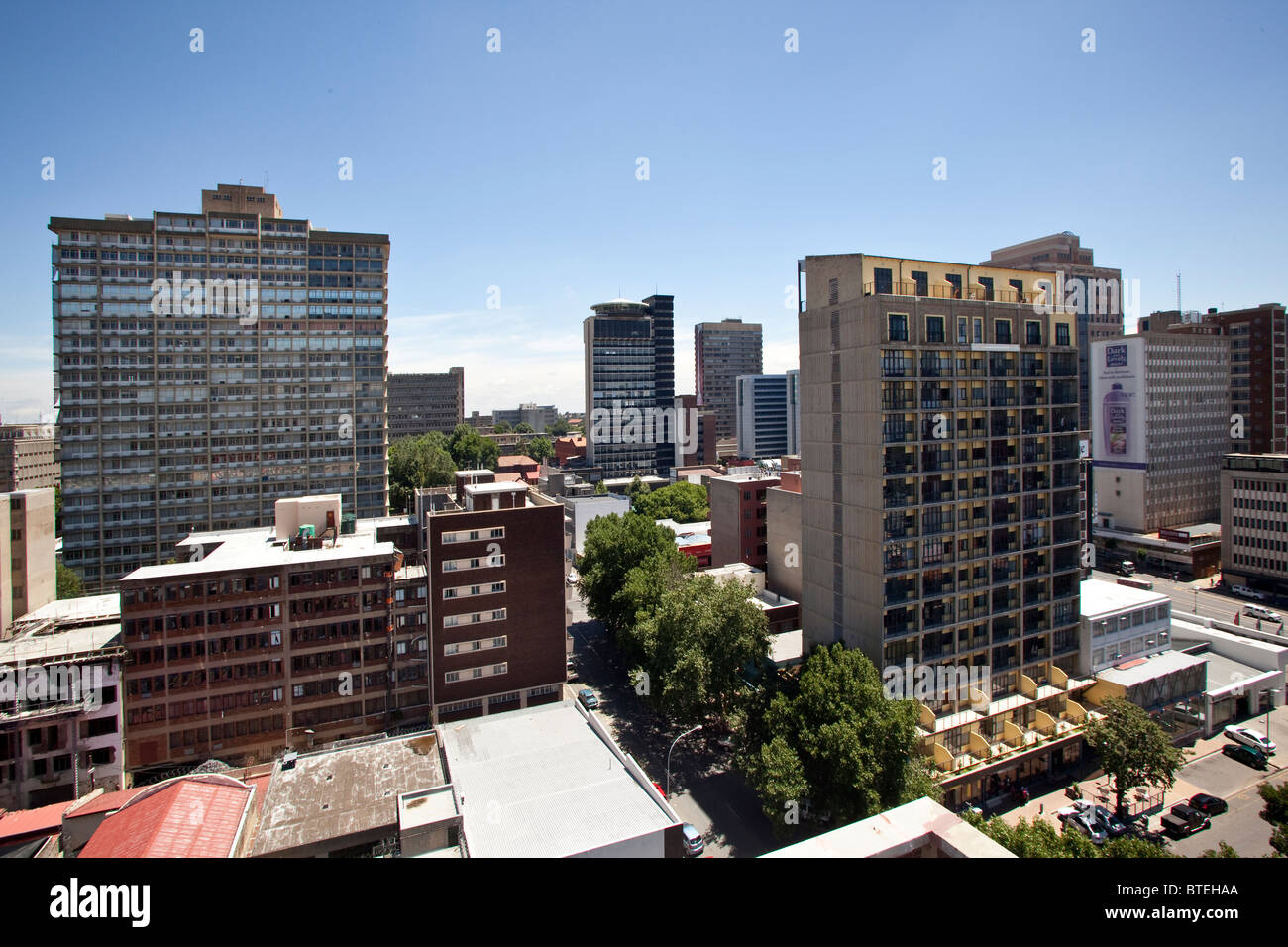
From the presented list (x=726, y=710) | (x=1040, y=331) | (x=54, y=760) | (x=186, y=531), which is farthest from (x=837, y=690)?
(x=186, y=531)

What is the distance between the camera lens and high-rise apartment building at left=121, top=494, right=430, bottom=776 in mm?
27891

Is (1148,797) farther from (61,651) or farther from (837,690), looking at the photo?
(61,651)

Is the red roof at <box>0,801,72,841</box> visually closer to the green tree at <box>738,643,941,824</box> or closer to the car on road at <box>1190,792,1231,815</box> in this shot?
the green tree at <box>738,643,941,824</box>

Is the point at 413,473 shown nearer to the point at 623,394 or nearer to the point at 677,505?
the point at 677,505

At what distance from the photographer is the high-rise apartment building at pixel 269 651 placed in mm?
27891

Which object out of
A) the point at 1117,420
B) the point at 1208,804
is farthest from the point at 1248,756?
the point at 1117,420

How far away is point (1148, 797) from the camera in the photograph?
1118 inches

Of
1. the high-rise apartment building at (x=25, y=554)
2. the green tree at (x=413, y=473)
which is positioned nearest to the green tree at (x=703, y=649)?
the high-rise apartment building at (x=25, y=554)

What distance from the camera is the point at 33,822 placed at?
23.9m

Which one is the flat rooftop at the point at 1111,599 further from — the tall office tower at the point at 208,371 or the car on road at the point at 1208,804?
the tall office tower at the point at 208,371

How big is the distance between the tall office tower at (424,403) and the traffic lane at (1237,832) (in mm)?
135746
